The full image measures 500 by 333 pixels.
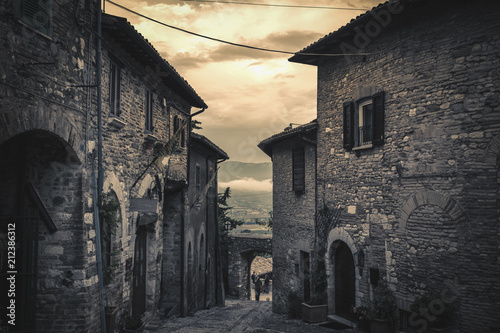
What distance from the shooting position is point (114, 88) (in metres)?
8.63

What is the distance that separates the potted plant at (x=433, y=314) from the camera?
320 inches

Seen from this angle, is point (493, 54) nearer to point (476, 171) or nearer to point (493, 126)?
point (493, 126)

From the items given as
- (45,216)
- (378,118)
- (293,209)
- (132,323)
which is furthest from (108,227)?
(293,209)

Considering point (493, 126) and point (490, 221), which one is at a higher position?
point (493, 126)

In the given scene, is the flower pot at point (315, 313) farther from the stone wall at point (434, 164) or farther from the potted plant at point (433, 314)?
the potted plant at point (433, 314)

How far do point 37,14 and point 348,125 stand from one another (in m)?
8.10

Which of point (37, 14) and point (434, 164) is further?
point (434, 164)

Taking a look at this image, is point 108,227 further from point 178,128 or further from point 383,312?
point 383,312

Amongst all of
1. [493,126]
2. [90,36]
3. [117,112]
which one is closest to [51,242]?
[117,112]

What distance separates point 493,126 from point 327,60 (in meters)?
5.73

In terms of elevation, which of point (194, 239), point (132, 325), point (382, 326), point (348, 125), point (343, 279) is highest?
point (348, 125)

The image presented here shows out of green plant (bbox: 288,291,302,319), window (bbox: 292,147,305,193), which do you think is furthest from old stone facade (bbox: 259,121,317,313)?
green plant (bbox: 288,291,302,319)

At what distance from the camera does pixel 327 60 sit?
40.9 feet

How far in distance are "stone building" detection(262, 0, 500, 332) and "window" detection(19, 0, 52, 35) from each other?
6.66 meters
